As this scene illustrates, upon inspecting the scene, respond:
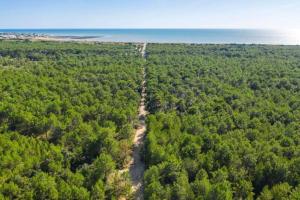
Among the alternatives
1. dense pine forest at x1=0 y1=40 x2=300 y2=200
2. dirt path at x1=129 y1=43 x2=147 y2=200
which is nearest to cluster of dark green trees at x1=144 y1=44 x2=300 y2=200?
dense pine forest at x1=0 y1=40 x2=300 y2=200

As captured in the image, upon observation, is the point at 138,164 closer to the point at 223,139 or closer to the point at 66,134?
the point at 66,134

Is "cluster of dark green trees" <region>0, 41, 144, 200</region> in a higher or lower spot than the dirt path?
higher

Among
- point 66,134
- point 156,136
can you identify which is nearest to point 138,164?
point 156,136

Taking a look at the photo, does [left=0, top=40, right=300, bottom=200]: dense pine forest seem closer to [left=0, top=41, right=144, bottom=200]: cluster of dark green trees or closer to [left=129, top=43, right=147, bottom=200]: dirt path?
[left=0, top=41, right=144, bottom=200]: cluster of dark green trees

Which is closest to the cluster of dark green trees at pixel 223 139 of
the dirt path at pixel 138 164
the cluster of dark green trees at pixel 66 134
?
the dirt path at pixel 138 164

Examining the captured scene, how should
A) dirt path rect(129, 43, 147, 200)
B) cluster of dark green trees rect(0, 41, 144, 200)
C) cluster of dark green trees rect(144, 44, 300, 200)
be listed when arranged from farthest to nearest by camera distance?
dirt path rect(129, 43, 147, 200) → cluster of dark green trees rect(144, 44, 300, 200) → cluster of dark green trees rect(0, 41, 144, 200)

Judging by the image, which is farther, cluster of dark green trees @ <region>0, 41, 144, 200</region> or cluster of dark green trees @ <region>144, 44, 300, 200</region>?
cluster of dark green trees @ <region>144, 44, 300, 200</region>
